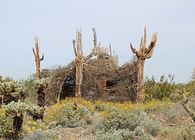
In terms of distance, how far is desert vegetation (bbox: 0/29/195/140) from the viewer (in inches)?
435

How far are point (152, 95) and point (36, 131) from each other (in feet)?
42.0

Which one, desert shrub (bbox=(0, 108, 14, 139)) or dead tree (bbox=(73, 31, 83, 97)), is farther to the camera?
dead tree (bbox=(73, 31, 83, 97))

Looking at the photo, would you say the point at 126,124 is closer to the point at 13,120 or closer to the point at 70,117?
the point at 70,117

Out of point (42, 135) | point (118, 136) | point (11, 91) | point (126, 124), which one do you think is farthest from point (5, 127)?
point (11, 91)

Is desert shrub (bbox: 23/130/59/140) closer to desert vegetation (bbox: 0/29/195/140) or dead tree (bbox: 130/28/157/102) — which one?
desert vegetation (bbox: 0/29/195/140)

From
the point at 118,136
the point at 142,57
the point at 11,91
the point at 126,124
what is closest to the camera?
the point at 118,136

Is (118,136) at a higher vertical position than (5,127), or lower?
lower

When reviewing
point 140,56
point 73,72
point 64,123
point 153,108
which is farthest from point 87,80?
point 64,123

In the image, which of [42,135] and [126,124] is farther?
[126,124]

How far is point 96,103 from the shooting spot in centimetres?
2077

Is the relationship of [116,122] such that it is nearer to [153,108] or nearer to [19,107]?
[19,107]

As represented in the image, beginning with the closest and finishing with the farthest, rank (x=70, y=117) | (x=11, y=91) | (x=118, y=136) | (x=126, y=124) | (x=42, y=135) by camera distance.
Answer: (x=118, y=136), (x=42, y=135), (x=126, y=124), (x=70, y=117), (x=11, y=91)

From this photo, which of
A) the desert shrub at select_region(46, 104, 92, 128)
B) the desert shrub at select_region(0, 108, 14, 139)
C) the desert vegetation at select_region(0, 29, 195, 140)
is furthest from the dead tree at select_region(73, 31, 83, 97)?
the desert shrub at select_region(0, 108, 14, 139)

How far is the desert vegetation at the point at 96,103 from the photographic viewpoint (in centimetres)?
1104
